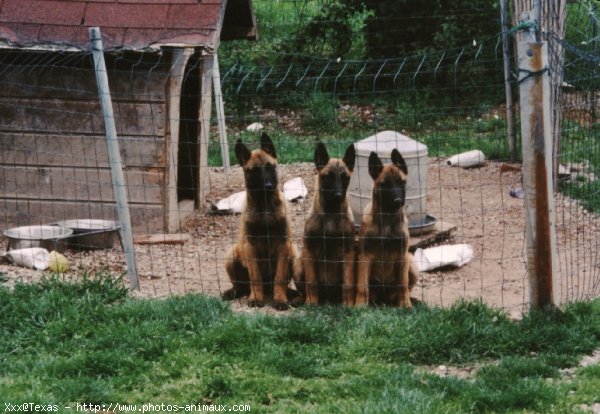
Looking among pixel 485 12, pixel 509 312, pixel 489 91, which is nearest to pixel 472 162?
pixel 489 91

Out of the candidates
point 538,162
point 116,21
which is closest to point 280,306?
point 538,162

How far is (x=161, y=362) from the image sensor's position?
19.8 ft

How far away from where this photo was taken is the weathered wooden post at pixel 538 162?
6.30 meters

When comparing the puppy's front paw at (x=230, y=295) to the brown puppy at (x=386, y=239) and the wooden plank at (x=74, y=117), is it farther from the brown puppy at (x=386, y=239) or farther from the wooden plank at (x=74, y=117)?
the wooden plank at (x=74, y=117)

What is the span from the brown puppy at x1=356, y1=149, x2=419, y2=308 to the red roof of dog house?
2.83m

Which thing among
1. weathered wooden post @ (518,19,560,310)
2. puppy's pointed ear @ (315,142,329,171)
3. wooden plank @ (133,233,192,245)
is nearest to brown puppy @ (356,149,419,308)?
puppy's pointed ear @ (315,142,329,171)

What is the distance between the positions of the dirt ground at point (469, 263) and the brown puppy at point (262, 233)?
27 centimetres

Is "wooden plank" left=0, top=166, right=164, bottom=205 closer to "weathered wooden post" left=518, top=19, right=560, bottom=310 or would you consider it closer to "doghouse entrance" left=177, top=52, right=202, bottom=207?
"doghouse entrance" left=177, top=52, right=202, bottom=207

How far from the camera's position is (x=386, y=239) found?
7.64 metres

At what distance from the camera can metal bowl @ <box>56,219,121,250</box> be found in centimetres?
941

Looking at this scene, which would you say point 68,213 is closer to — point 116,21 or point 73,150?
point 73,150

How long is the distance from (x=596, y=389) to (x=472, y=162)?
24.5 feet

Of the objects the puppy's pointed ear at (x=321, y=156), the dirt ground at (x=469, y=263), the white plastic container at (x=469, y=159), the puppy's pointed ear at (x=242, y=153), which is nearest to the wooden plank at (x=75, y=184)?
the dirt ground at (x=469, y=263)

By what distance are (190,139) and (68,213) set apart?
214cm
